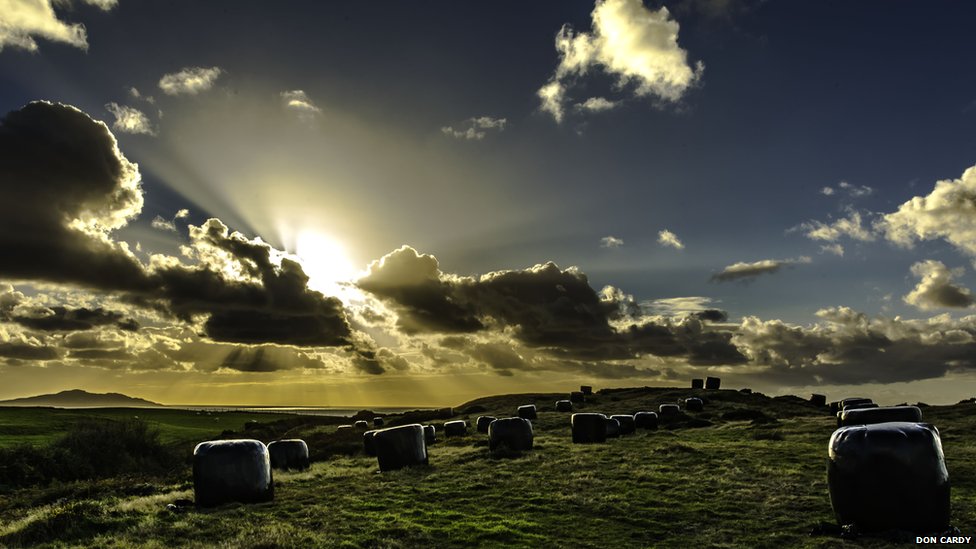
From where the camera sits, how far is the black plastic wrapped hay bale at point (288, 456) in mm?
30219

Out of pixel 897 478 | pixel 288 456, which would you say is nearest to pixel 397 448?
pixel 288 456

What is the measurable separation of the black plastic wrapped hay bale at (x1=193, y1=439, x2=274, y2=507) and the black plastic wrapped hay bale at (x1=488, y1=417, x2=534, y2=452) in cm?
1323

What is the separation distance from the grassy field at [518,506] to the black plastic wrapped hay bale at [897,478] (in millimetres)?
798

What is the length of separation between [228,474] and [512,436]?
14.9 meters

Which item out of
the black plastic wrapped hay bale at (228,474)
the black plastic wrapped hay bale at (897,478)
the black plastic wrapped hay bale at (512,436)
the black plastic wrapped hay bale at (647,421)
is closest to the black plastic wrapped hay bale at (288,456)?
the black plastic wrapped hay bale at (512,436)

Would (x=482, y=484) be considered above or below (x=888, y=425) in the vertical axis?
below

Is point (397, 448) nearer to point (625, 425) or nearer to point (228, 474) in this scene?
point (228, 474)

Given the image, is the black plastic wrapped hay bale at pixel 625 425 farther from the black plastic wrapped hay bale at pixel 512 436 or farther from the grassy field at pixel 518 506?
the black plastic wrapped hay bale at pixel 512 436

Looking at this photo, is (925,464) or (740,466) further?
(740,466)

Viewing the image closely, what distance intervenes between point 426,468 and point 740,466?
12.4 m

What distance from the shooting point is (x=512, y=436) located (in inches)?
1246

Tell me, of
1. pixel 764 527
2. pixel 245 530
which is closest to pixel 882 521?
pixel 764 527

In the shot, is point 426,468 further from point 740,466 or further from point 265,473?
point 740,466

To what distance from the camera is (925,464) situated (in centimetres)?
1292
